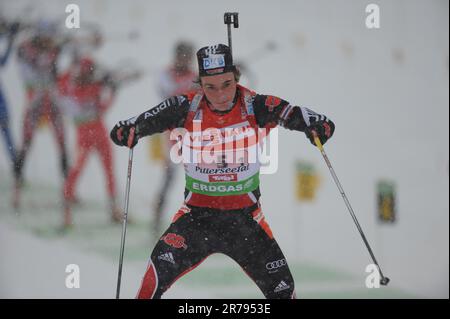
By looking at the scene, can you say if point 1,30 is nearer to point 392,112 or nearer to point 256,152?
point 256,152

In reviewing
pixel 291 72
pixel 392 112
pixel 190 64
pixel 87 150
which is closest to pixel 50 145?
pixel 87 150

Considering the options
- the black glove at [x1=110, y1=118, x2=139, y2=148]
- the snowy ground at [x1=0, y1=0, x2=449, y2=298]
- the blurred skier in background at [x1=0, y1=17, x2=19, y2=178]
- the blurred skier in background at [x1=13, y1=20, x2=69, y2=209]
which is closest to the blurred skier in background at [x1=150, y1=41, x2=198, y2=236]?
the snowy ground at [x1=0, y1=0, x2=449, y2=298]

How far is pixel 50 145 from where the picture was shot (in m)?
6.38

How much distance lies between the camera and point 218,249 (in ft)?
11.2

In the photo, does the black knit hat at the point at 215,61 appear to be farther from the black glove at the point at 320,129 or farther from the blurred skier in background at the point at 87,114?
the blurred skier in background at the point at 87,114

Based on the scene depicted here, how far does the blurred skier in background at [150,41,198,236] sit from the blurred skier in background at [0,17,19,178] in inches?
43.9

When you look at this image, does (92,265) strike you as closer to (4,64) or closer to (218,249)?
(4,64)

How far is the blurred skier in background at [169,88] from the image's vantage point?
550cm

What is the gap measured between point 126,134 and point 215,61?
0.52 metres

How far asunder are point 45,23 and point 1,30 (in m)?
0.35

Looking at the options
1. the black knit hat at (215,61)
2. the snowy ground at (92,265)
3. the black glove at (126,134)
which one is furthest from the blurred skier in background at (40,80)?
the black knit hat at (215,61)

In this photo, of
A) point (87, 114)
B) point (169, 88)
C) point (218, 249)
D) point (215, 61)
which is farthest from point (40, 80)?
point (218, 249)

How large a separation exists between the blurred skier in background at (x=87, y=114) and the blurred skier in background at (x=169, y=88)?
0.33m

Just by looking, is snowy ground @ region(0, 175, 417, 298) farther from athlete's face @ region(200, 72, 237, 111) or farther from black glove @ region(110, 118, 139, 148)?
athlete's face @ region(200, 72, 237, 111)
